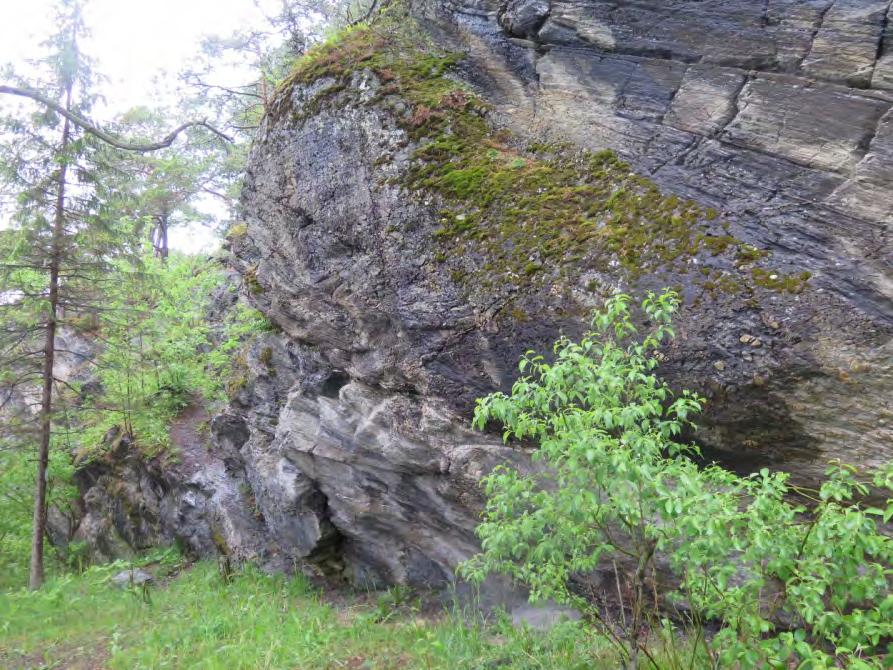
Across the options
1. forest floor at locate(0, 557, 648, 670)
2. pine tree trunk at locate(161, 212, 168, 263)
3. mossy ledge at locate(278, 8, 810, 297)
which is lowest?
forest floor at locate(0, 557, 648, 670)

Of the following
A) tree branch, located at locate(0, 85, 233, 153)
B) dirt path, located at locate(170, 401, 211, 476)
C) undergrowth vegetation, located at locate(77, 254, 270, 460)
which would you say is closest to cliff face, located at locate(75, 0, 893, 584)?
tree branch, located at locate(0, 85, 233, 153)

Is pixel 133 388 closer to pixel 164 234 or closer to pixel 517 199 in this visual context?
pixel 517 199

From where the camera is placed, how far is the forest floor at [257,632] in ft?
18.5

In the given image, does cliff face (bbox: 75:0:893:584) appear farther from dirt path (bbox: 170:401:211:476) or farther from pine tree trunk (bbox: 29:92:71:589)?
pine tree trunk (bbox: 29:92:71:589)

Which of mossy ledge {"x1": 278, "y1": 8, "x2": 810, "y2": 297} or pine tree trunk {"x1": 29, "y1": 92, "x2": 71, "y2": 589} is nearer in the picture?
mossy ledge {"x1": 278, "y1": 8, "x2": 810, "y2": 297}

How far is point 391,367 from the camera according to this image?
6.75m

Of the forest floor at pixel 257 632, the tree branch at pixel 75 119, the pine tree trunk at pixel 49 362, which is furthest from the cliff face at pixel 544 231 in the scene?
the pine tree trunk at pixel 49 362

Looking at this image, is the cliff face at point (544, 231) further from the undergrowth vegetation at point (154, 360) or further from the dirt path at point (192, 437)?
the undergrowth vegetation at point (154, 360)

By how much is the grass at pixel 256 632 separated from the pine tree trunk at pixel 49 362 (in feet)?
3.31

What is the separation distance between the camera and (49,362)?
37.4 feet

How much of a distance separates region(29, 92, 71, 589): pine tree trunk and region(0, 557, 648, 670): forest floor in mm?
942

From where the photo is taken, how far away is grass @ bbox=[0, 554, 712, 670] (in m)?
5.59

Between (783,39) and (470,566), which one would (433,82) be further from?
(470,566)

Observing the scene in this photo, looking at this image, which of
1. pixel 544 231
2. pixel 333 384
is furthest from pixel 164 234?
pixel 544 231
